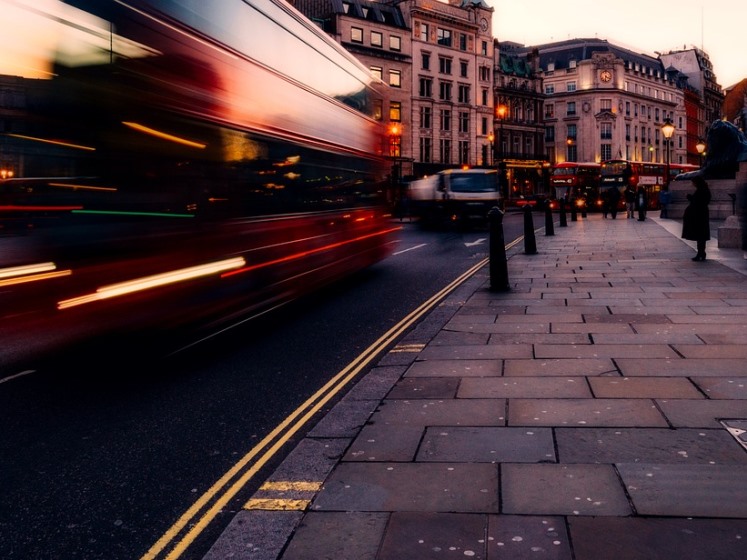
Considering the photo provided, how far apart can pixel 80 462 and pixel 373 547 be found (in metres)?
2.09

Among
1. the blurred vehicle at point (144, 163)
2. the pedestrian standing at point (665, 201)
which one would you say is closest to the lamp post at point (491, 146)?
the pedestrian standing at point (665, 201)

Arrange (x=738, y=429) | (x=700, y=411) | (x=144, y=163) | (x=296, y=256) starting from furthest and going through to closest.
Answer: (x=296, y=256) → (x=144, y=163) → (x=700, y=411) → (x=738, y=429)

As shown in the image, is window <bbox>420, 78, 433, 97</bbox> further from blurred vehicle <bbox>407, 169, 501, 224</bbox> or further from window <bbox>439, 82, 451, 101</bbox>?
blurred vehicle <bbox>407, 169, 501, 224</bbox>

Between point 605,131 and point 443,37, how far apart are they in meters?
38.5

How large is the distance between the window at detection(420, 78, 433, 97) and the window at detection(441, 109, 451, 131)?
2.16 metres

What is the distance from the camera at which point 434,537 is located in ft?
9.53

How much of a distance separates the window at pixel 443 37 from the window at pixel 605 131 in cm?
3697

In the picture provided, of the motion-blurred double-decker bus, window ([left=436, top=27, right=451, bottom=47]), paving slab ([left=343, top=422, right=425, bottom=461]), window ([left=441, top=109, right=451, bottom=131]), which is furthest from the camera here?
window ([left=441, top=109, right=451, bottom=131])

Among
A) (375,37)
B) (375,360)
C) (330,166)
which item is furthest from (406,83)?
(375,360)

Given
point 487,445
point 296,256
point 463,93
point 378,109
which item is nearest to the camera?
point 487,445

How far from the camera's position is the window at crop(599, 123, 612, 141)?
9644 centimetres

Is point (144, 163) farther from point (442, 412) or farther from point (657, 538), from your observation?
point (657, 538)

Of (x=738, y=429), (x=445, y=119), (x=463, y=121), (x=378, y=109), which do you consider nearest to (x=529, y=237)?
(x=378, y=109)

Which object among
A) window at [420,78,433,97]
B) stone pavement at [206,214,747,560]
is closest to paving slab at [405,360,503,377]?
stone pavement at [206,214,747,560]
